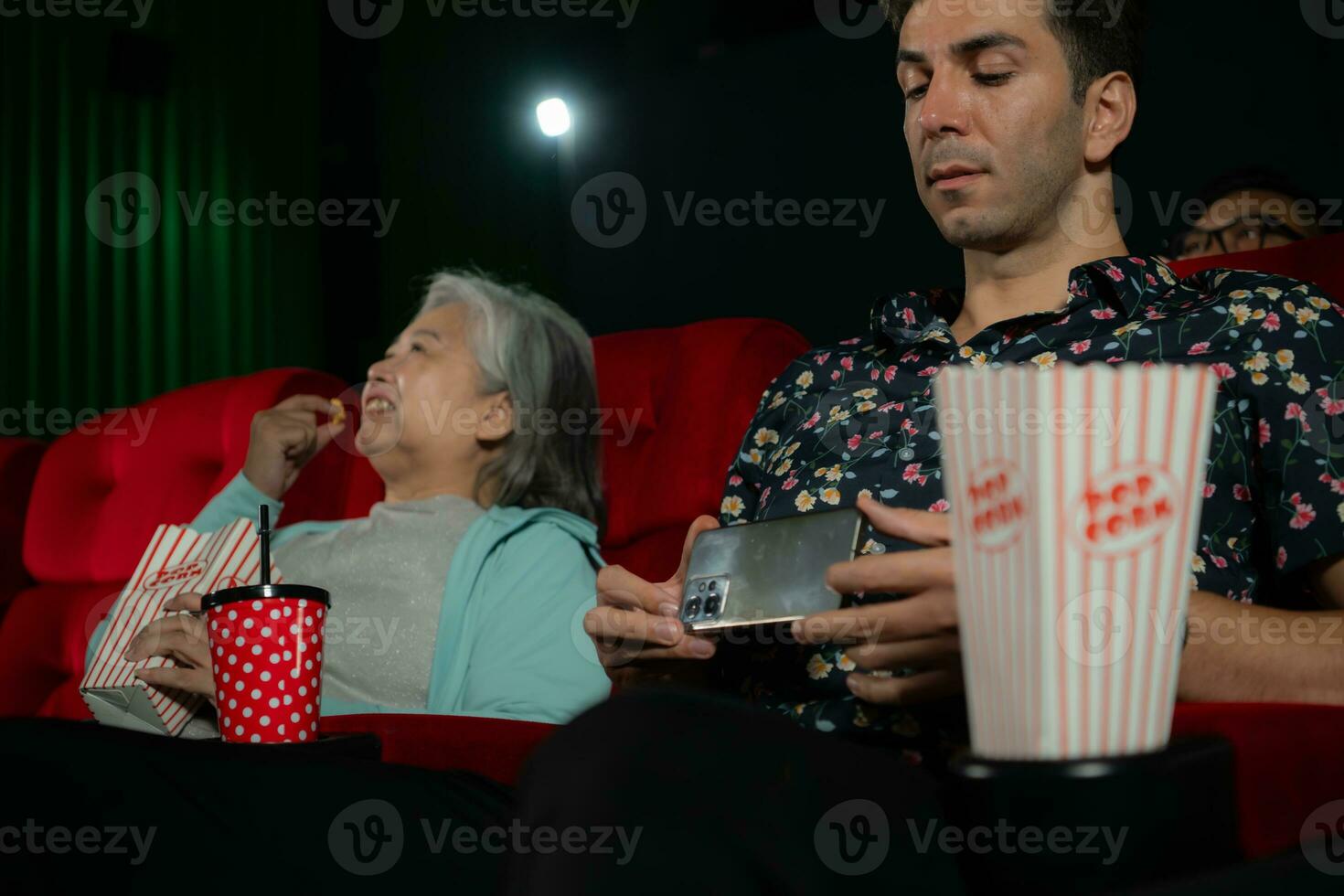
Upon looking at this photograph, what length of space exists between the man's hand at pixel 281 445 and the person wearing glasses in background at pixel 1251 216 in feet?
4.15

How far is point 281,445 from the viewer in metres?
1.91

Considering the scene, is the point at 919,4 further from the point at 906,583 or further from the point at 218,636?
the point at 218,636

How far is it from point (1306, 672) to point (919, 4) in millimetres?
699

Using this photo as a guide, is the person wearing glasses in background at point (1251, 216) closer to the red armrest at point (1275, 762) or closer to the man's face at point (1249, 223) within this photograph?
the man's face at point (1249, 223)

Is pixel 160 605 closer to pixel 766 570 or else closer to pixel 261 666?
pixel 261 666

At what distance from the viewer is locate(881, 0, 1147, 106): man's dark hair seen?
121 cm

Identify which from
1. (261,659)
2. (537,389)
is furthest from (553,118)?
(261,659)

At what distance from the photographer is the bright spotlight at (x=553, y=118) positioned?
8.26ft

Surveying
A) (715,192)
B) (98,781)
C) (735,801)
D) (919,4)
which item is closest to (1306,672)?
(735,801)

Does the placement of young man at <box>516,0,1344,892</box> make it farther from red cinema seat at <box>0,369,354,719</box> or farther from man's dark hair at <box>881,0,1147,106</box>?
red cinema seat at <box>0,369,354,719</box>

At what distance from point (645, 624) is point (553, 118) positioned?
1.73 meters

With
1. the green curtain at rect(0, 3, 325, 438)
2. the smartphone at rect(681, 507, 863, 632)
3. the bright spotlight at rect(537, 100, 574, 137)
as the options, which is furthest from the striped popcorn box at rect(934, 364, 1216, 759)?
the green curtain at rect(0, 3, 325, 438)

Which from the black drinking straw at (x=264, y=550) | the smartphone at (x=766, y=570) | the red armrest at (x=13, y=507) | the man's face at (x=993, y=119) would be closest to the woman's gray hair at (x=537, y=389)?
the black drinking straw at (x=264, y=550)

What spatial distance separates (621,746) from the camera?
65 cm
